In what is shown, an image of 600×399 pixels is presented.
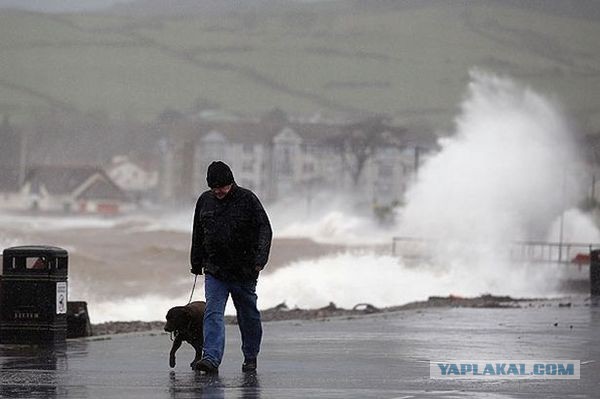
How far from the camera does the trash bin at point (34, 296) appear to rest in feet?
49.5

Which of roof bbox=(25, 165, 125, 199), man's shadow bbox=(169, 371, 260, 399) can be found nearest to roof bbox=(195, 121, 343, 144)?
roof bbox=(25, 165, 125, 199)

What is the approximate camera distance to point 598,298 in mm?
26281

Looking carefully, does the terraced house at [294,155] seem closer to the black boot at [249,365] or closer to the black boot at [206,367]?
the black boot at [249,365]

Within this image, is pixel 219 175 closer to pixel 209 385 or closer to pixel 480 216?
pixel 209 385

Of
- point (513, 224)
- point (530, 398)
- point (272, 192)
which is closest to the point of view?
point (530, 398)

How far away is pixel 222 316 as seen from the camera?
12.5 metres

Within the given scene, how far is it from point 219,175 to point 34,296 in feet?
11.4

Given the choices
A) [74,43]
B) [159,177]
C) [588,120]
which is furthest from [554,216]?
[74,43]

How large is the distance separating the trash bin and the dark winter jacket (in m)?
2.95

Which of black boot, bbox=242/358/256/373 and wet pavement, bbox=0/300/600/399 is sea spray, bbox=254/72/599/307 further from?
black boot, bbox=242/358/256/373

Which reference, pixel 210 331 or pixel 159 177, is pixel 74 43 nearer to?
pixel 159 177

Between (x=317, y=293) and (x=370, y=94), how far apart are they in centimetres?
5799

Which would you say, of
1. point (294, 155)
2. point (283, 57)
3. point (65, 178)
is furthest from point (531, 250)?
point (283, 57)

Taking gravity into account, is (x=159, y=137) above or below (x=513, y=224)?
above
